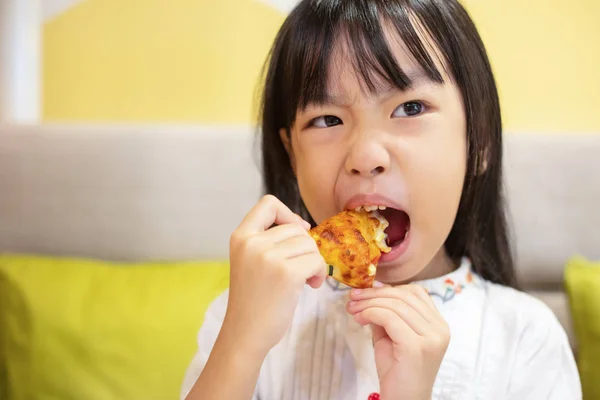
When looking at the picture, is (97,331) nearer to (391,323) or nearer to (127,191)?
(127,191)

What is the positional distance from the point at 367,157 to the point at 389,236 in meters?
0.17

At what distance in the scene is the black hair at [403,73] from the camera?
77 centimetres

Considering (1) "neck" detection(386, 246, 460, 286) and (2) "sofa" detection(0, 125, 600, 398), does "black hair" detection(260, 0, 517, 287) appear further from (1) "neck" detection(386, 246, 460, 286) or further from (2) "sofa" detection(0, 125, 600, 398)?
(2) "sofa" detection(0, 125, 600, 398)

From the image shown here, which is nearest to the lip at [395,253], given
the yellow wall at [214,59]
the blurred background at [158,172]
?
the blurred background at [158,172]

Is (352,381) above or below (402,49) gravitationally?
below

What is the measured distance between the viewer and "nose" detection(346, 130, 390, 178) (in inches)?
28.9

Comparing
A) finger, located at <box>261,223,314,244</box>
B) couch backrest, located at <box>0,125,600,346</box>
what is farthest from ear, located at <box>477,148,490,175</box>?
couch backrest, located at <box>0,125,600,346</box>

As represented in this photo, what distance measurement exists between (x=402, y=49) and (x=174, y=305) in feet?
2.50

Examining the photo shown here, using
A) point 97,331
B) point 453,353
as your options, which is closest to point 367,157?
point 453,353

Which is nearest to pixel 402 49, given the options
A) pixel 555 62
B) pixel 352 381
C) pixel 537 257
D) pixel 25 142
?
pixel 352 381

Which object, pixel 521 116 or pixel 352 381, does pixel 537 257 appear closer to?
pixel 521 116

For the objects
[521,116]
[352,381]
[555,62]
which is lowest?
[352,381]

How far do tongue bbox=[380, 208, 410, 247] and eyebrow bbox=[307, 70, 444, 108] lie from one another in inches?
7.4

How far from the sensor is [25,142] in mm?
1436
